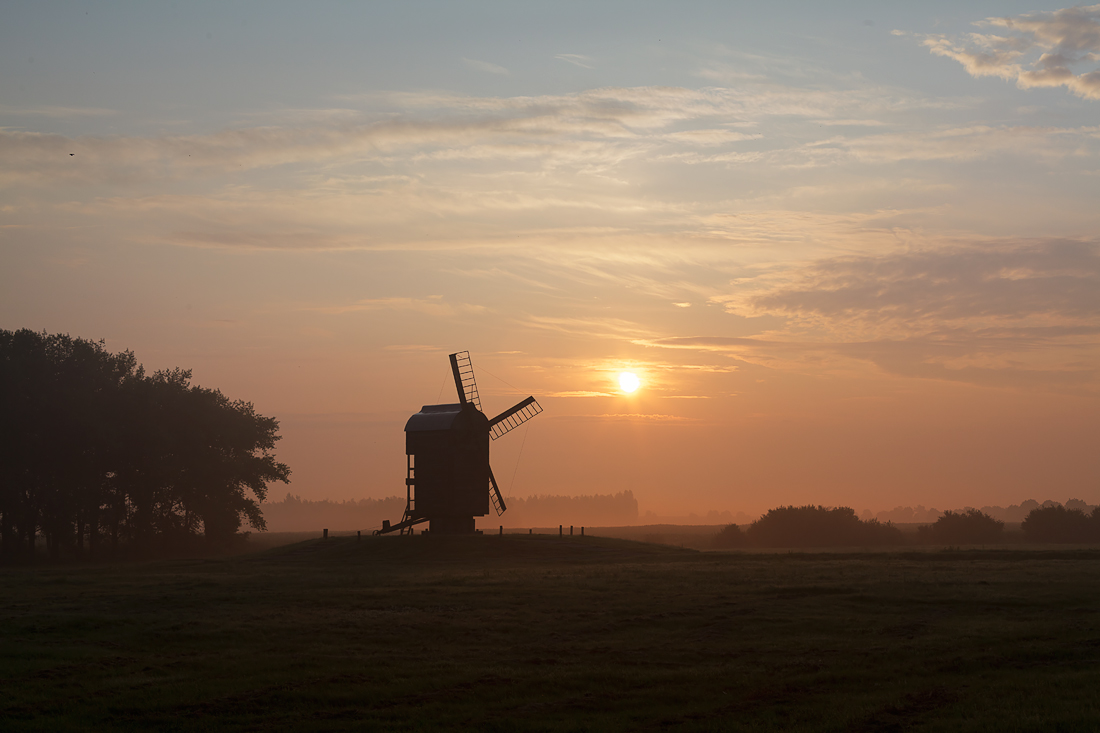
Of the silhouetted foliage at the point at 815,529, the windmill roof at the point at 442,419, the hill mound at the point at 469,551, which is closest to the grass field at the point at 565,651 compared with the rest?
the hill mound at the point at 469,551

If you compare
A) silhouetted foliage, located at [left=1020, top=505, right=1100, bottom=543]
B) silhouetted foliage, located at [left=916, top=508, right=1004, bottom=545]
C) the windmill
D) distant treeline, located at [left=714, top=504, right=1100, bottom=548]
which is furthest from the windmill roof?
silhouetted foliage, located at [left=1020, top=505, right=1100, bottom=543]

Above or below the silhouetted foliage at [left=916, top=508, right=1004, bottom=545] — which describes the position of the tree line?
above

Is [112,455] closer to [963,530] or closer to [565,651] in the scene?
[565,651]

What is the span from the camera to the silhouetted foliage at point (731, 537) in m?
94.4

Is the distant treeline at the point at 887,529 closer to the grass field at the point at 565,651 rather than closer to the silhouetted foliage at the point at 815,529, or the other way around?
the silhouetted foliage at the point at 815,529

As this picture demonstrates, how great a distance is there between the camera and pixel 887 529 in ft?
308

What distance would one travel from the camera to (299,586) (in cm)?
4162

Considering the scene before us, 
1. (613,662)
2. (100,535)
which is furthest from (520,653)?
(100,535)

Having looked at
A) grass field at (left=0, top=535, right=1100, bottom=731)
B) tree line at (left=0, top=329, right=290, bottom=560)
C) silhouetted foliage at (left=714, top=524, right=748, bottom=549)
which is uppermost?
tree line at (left=0, top=329, right=290, bottom=560)

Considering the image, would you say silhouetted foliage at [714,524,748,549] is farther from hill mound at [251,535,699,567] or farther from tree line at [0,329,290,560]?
tree line at [0,329,290,560]

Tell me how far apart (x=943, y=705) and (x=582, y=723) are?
24.9 feet

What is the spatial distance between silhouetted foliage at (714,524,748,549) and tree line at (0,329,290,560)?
142 ft

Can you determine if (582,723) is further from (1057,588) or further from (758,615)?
(1057,588)

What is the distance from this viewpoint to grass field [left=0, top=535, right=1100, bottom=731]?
63.9 ft
